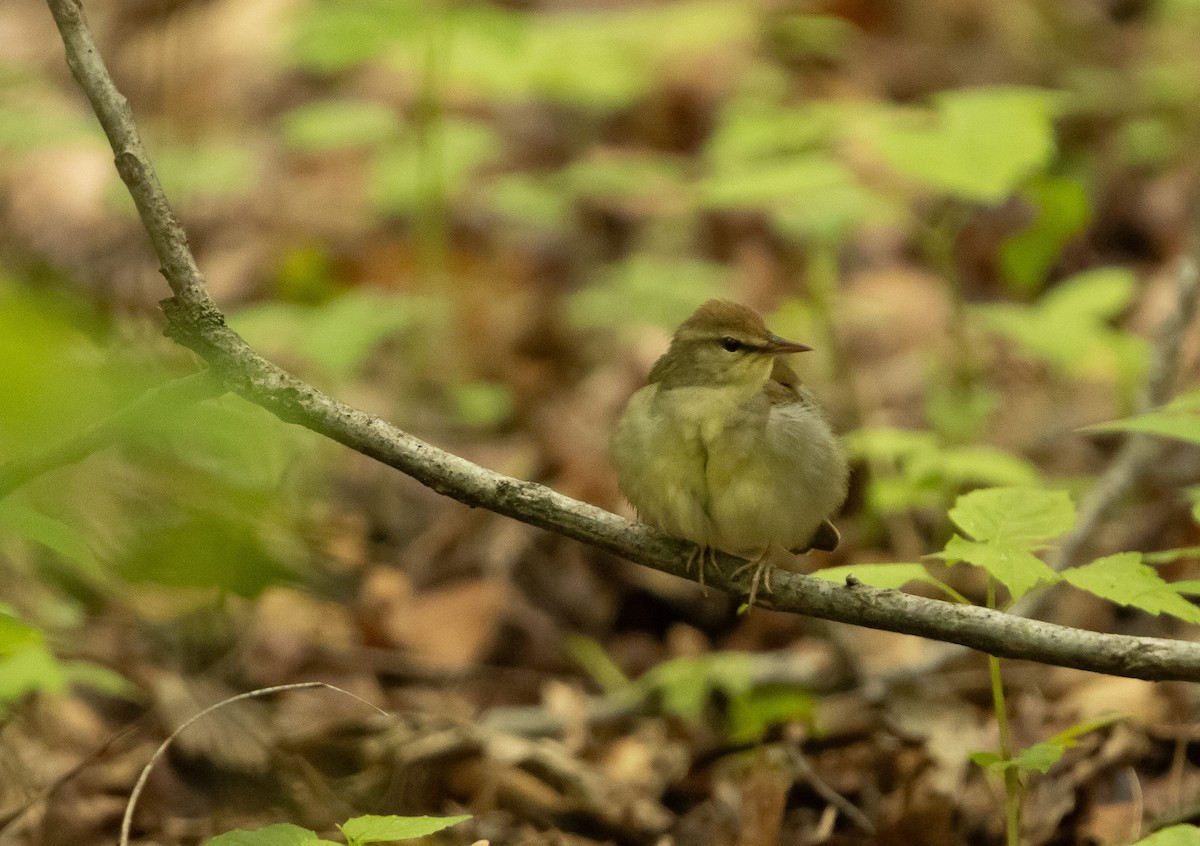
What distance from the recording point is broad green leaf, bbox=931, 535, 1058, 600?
2420 millimetres

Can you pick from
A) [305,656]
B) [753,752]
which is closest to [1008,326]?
[753,752]

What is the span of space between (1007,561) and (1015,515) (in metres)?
0.23

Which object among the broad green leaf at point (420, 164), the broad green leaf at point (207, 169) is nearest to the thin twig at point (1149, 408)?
the broad green leaf at point (420, 164)

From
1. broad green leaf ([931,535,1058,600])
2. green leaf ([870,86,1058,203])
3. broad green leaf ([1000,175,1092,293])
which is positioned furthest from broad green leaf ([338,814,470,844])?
broad green leaf ([1000,175,1092,293])

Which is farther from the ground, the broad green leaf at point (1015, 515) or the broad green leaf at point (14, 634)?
the broad green leaf at point (14, 634)

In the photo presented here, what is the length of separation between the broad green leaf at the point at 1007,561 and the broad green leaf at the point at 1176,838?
1.58 feet

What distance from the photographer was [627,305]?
7.54m

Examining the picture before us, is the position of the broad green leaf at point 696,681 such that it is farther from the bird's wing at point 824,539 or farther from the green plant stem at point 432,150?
the green plant stem at point 432,150

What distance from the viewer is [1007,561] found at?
2488mm

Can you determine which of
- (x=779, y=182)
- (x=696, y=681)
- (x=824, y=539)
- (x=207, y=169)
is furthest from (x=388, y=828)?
(x=207, y=169)

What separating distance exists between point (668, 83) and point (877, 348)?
357 centimetres

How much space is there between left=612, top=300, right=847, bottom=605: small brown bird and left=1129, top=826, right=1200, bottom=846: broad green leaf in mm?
1018

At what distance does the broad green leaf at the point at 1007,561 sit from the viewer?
7.94 ft

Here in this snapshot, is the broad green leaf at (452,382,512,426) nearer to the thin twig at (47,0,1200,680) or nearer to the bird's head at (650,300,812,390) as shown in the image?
the bird's head at (650,300,812,390)
